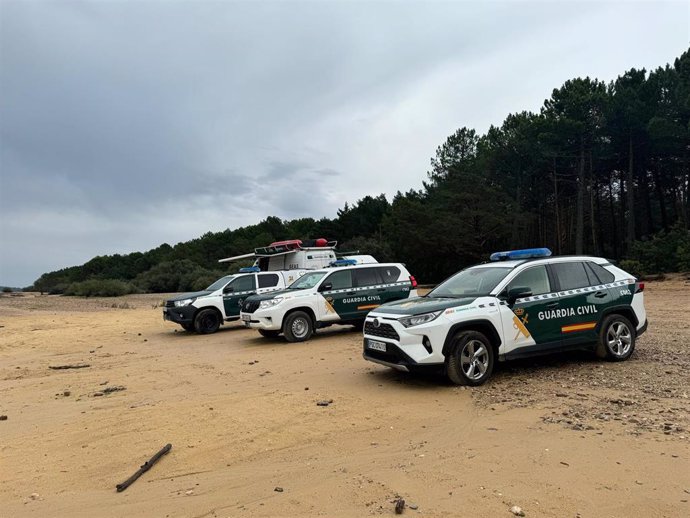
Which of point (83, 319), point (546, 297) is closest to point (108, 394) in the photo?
point (546, 297)

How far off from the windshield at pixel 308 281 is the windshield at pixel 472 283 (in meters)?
4.83

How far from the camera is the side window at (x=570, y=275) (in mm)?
7570

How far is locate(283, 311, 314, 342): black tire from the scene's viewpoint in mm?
11758

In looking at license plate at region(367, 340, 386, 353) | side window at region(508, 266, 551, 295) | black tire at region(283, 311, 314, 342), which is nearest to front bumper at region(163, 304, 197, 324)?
black tire at region(283, 311, 314, 342)

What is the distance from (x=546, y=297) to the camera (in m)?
7.26

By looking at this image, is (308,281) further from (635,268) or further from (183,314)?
(635,268)

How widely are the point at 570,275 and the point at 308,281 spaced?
21.5 ft

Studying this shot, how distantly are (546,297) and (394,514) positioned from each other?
4.86 metres

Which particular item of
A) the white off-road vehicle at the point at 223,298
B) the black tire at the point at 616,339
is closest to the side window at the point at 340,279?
the white off-road vehicle at the point at 223,298

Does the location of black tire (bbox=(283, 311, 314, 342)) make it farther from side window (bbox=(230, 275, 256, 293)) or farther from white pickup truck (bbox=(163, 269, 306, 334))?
side window (bbox=(230, 275, 256, 293))

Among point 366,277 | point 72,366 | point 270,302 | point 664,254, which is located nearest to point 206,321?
point 270,302

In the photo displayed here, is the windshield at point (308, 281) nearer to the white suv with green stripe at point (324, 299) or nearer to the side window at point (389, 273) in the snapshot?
the white suv with green stripe at point (324, 299)

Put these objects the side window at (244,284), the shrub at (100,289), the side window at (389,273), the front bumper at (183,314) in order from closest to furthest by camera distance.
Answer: the side window at (389,273) < the front bumper at (183,314) < the side window at (244,284) < the shrub at (100,289)

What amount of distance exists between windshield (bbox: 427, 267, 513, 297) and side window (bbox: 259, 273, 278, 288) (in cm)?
810
